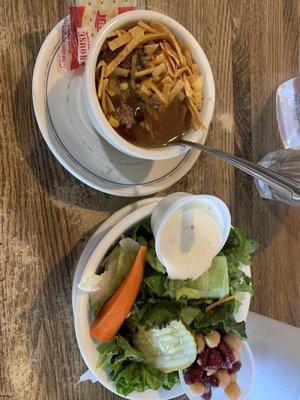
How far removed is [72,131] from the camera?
89 centimetres

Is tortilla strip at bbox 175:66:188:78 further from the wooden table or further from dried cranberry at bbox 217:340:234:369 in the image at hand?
dried cranberry at bbox 217:340:234:369

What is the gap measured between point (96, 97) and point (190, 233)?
0.25m

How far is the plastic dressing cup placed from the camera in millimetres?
861

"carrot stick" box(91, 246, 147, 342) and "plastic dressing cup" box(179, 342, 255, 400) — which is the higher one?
"carrot stick" box(91, 246, 147, 342)

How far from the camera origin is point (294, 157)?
1.05 m

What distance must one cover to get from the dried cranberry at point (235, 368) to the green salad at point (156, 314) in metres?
0.04

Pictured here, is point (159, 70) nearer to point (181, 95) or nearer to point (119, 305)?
point (181, 95)

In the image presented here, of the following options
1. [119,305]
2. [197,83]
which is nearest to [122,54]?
[197,83]

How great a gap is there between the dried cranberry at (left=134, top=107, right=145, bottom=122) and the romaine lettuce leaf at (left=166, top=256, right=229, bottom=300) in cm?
26

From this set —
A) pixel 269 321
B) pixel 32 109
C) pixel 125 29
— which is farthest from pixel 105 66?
pixel 269 321

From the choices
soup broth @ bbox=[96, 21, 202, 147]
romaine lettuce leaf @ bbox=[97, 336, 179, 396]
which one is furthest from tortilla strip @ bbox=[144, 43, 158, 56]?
romaine lettuce leaf @ bbox=[97, 336, 179, 396]

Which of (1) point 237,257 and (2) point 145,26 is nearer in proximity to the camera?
(2) point 145,26

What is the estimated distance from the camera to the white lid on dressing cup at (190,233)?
2.68 feet

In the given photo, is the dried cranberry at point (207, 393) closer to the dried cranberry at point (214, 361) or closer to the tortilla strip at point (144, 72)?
the dried cranberry at point (214, 361)
